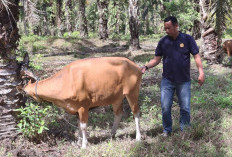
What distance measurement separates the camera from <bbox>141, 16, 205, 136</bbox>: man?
4.74 m

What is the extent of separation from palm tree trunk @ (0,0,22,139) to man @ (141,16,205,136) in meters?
2.85

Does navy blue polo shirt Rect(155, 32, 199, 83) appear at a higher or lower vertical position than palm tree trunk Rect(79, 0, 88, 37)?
lower

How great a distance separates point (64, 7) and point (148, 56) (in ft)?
51.0

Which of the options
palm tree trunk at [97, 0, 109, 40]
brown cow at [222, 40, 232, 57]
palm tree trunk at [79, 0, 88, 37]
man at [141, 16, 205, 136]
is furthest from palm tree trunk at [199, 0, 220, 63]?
palm tree trunk at [79, 0, 88, 37]

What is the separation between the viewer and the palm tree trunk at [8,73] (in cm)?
484

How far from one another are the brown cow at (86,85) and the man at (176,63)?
26.4 inches

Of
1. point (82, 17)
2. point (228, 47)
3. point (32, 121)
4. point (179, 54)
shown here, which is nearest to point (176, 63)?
point (179, 54)

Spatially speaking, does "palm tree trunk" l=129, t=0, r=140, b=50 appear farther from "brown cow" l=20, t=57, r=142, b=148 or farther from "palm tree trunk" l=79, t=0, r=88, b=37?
"brown cow" l=20, t=57, r=142, b=148

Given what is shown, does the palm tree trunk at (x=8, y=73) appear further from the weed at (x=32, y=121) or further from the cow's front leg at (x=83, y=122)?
the cow's front leg at (x=83, y=122)

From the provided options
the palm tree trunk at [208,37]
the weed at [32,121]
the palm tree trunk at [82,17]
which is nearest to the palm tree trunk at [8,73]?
the weed at [32,121]

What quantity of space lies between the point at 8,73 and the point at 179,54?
3.25 metres

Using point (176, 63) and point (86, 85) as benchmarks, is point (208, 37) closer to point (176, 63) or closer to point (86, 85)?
point (176, 63)

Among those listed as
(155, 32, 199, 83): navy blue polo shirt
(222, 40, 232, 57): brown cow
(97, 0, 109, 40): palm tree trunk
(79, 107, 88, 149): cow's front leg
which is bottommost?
(79, 107, 88, 149): cow's front leg

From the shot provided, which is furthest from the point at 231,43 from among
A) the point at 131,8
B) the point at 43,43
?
the point at 43,43
